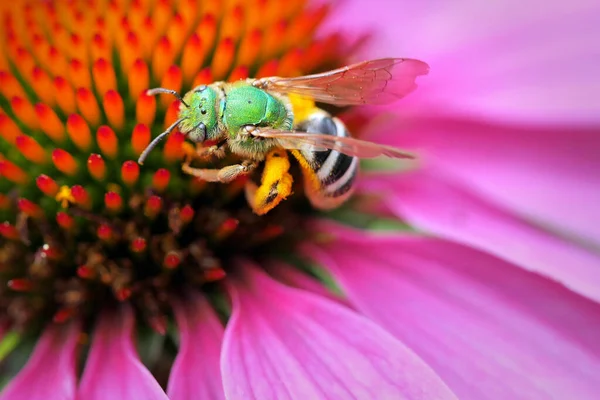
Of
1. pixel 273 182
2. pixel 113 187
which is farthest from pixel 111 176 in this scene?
pixel 273 182

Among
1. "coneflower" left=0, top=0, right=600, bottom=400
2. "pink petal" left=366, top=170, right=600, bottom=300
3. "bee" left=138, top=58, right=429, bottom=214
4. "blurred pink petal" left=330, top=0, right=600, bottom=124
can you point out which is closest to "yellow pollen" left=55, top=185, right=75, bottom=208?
"coneflower" left=0, top=0, right=600, bottom=400

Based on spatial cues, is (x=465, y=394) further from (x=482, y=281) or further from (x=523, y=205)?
(x=523, y=205)

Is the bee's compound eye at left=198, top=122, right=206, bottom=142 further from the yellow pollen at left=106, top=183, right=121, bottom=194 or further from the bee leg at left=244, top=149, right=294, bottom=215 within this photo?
the yellow pollen at left=106, top=183, right=121, bottom=194

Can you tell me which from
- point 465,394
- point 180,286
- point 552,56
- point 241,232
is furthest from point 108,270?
point 552,56

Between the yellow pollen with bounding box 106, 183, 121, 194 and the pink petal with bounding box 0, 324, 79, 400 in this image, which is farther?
the yellow pollen with bounding box 106, 183, 121, 194

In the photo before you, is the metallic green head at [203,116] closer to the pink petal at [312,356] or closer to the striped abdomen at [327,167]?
the striped abdomen at [327,167]

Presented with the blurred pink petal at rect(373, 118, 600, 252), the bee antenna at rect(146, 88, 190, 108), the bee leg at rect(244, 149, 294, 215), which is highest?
the bee antenna at rect(146, 88, 190, 108)
